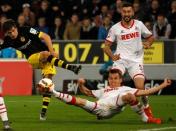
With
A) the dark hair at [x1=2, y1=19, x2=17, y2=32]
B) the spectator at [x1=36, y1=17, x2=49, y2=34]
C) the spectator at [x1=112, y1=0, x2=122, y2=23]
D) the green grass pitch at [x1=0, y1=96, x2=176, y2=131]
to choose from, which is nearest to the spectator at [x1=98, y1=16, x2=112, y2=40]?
the spectator at [x1=112, y1=0, x2=122, y2=23]

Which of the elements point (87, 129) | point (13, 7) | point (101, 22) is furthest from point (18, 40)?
point (13, 7)

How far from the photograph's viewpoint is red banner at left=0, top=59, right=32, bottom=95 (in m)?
22.9

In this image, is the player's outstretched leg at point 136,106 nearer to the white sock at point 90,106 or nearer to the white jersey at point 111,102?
the white jersey at point 111,102

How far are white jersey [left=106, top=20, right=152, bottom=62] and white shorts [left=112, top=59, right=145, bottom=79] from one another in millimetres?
83

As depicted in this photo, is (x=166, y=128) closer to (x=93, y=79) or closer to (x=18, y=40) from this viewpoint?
(x=18, y=40)

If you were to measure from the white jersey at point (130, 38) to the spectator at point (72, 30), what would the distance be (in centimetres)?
1012

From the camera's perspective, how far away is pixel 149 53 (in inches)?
953

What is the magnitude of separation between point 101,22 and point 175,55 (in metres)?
3.39

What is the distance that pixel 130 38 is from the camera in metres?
15.8

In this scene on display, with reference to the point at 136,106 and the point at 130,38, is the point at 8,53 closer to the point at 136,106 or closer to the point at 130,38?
the point at 130,38

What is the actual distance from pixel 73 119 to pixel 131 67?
A: 159 cm

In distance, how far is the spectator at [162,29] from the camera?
975 inches

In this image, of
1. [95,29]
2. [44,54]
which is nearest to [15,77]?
[95,29]

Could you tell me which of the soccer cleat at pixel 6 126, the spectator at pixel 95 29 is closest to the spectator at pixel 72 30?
the spectator at pixel 95 29
